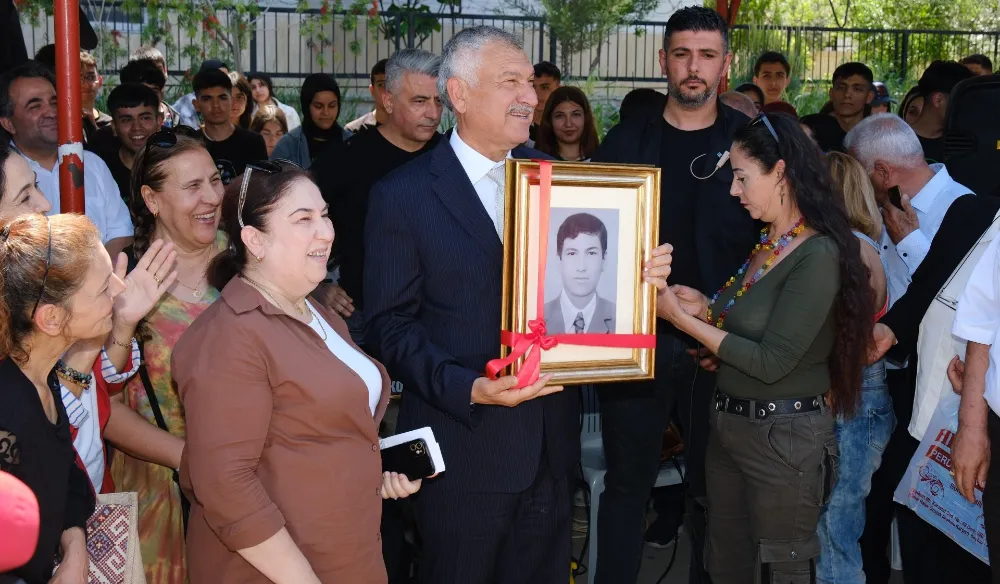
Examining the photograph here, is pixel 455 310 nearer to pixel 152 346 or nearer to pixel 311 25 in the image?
pixel 152 346

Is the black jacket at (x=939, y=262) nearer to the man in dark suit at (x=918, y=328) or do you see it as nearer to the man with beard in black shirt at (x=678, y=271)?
the man in dark suit at (x=918, y=328)

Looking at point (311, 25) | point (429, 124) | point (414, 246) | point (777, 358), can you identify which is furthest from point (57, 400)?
point (311, 25)

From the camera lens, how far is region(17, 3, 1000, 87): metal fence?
15.2 meters

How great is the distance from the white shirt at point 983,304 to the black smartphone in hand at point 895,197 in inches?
69.5

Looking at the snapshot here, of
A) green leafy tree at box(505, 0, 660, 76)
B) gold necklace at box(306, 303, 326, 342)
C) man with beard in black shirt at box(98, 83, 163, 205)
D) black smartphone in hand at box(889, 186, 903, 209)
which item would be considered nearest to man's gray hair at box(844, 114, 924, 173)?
black smartphone in hand at box(889, 186, 903, 209)

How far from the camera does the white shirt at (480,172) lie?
3.11 metres

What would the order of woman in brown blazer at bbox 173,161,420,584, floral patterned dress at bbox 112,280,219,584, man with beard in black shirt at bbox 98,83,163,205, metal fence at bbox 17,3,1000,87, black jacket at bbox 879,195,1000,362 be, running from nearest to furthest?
woman in brown blazer at bbox 173,161,420,584, floral patterned dress at bbox 112,280,219,584, black jacket at bbox 879,195,1000,362, man with beard in black shirt at bbox 98,83,163,205, metal fence at bbox 17,3,1000,87

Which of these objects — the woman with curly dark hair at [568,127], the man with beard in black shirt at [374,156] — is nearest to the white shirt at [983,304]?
the man with beard in black shirt at [374,156]

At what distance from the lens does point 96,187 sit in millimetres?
4492

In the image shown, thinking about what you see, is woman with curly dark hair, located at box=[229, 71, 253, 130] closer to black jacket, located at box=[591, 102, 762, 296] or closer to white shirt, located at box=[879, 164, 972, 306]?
black jacket, located at box=[591, 102, 762, 296]

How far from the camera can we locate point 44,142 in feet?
15.2

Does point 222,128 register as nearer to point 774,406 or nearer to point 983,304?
point 774,406

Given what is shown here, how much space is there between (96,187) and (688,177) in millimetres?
2596

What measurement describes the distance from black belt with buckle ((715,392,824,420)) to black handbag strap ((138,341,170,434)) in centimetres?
198
